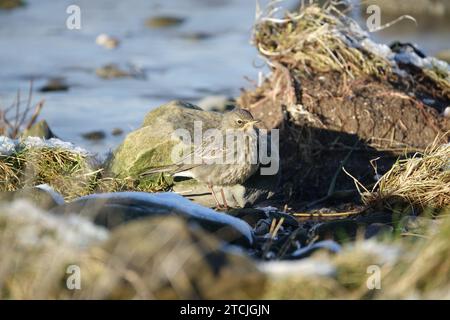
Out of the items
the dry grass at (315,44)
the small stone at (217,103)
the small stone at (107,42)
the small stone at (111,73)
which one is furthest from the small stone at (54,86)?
the dry grass at (315,44)

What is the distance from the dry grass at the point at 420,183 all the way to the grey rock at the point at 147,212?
161cm

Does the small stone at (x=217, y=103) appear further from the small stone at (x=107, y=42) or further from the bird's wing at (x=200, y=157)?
the bird's wing at (x=200, y=157)

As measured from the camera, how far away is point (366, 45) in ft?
29.6

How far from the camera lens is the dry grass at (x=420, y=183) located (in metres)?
6.45

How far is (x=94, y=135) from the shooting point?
1087 centimetres

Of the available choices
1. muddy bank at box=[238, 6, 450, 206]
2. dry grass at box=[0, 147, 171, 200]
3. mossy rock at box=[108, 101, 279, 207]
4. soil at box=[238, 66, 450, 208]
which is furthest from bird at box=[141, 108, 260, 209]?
soil at box=[238, 66, 450, 208]

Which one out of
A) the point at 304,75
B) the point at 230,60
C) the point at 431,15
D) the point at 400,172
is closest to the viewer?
the point at 400,172

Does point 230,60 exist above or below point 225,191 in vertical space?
above

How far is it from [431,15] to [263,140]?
973 cm

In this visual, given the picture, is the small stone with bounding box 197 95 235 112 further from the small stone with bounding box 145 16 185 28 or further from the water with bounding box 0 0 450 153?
the small stone with bounding box 145 16 185 28

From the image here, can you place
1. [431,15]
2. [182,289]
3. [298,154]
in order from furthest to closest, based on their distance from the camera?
[431,15], [298,154], [182,289]

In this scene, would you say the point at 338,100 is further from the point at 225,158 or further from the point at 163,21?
the point at 163,21
